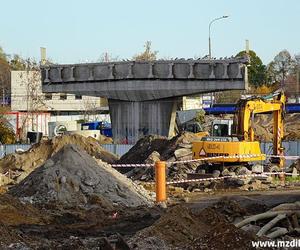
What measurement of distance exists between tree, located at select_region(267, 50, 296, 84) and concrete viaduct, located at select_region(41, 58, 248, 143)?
71.3 m

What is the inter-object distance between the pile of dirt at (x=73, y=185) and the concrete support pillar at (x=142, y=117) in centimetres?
2357

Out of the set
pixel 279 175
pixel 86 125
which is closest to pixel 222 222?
pixel 279 175

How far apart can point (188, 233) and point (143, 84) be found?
101ft

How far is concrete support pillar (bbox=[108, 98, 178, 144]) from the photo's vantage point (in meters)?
42.1

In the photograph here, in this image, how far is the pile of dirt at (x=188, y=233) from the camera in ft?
33.0

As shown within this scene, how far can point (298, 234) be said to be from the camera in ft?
35.3

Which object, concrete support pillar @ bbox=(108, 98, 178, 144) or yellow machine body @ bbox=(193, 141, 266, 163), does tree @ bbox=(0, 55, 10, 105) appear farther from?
yellow machine body @ bbox=(193, 141, 266, 163)

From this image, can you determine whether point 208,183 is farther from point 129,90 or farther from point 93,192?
point 129,90

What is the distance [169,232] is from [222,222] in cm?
92

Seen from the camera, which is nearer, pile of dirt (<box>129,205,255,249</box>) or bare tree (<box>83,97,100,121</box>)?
pile of dirt (<box>129,205,255,249</box>)

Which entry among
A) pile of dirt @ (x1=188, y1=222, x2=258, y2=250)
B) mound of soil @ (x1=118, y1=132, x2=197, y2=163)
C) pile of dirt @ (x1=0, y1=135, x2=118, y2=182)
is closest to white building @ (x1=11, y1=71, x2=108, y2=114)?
pile of dirt @ (x1=0, y1=135, x2=118, y2=182)

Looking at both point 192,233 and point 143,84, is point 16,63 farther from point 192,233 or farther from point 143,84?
point 192,233

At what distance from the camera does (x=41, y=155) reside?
1419 inches

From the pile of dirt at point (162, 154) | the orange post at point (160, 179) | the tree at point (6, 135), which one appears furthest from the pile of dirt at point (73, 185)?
the tree at point (6, 135)
